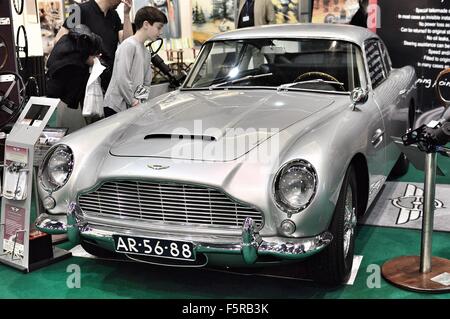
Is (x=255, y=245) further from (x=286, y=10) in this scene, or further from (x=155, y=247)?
(x=286, y=10)

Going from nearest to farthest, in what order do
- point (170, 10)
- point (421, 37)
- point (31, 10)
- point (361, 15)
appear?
point (421, 37)
point (361, 15)
point (170, 10)
point (31, 10)

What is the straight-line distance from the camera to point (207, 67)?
14.8 feet

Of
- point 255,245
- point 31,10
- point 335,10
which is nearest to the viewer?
point 255,245

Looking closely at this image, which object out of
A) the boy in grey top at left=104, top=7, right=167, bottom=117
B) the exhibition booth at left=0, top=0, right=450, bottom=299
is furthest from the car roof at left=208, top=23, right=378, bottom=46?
the boy in grey top at left=104, top=7, right=167, bottom=117

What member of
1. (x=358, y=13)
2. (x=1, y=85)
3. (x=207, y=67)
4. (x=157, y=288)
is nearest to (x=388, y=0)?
(x=358, y=13)

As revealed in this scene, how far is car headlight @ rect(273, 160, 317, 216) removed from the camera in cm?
283

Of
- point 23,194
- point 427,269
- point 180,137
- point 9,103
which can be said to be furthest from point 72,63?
point 427,269

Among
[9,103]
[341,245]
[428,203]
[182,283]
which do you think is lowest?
[182,283]

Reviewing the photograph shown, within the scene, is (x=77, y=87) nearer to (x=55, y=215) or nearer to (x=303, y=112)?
(x=55, y=215)

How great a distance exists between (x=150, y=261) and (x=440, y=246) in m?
2.02

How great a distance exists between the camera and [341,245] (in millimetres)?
3084

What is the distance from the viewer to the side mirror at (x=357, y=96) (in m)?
3.62

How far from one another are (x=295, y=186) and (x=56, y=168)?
4.70 ft

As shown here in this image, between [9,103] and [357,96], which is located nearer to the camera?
[357,96]
